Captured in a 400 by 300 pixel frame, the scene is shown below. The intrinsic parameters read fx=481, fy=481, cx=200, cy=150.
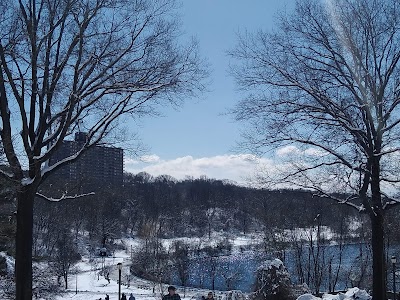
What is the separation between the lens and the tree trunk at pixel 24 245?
865cm

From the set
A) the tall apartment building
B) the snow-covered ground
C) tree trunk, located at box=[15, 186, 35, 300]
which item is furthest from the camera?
the snow-covered ground

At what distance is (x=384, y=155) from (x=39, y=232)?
74207mm

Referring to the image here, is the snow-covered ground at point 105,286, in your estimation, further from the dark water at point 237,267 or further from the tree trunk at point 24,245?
the tree trunk at point 24,245

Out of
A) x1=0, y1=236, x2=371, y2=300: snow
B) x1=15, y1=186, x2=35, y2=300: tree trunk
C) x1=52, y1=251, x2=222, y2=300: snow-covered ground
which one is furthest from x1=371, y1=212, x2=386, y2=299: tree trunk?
x1=52, y1=251, x2=222, y2=300: snow-covered ground

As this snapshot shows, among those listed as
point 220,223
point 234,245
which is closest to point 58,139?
point 234,245

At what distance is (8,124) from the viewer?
895 cm

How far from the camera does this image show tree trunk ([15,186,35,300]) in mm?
8648

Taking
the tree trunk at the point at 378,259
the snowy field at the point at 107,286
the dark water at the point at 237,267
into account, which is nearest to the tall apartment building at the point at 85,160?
the tree trunk at the point at 378,259

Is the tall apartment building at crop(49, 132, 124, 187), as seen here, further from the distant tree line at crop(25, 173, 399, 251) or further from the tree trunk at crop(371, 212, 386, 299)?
the distant tree line at crop(25, 173, 399, 251)

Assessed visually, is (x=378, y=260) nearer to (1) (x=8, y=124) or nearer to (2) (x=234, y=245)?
(1) (x=8, y=124)

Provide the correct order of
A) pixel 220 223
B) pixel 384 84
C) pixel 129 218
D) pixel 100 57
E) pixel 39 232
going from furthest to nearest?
pixel 220 223 < pixel 129 218 < pixel 39 232 < pixel 384 84 < pixel 100 57

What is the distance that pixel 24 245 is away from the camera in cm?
873

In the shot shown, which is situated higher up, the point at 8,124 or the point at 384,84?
the point at 384,84

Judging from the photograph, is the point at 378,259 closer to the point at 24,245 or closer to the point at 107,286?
the point at 24,245
